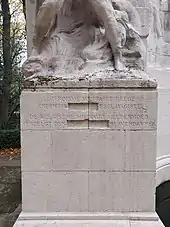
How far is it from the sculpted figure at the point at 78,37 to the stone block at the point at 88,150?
2.61ft

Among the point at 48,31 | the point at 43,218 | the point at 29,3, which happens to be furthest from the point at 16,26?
the point at 43,218

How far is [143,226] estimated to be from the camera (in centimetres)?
376

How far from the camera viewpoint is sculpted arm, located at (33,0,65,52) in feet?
13.0

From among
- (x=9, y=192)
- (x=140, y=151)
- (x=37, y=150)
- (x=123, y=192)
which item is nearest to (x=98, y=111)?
(x=140, y=151)

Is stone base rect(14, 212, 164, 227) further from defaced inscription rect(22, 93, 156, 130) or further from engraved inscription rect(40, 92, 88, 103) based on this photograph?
engraved inscription rect(40, 92, 88, 103)

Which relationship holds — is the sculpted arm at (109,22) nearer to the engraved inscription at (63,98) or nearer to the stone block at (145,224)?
the engraved inscription at (63,98)

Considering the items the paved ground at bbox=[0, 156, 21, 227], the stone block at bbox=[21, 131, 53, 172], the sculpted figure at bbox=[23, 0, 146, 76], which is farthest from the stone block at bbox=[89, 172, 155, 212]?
the paved ground at bbox=[0, 156, 21, 227]

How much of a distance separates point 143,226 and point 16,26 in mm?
14208

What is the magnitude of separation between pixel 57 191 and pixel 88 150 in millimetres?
620

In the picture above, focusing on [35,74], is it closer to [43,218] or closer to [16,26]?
[43,218]

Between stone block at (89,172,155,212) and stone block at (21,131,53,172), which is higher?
stone block at (21,131,53,172)

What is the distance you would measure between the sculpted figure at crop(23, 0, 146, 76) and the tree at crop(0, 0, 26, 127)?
1033 centimetres

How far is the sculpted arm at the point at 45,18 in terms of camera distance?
3.97m

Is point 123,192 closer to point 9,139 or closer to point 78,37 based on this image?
point 78,37
